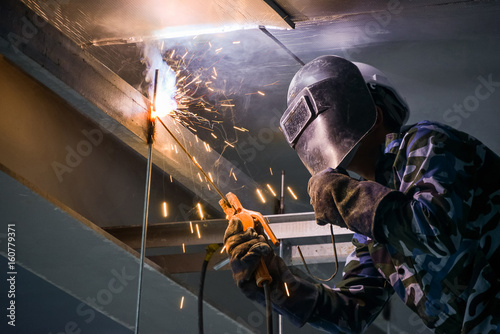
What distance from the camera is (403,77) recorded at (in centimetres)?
334

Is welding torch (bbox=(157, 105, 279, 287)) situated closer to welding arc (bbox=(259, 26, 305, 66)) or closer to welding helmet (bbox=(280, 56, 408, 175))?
welding helmet (bbox=(280, 56, 408, 175))

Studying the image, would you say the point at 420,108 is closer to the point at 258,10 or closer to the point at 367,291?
the point at 258,10

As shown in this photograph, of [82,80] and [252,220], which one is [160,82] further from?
[252,220]

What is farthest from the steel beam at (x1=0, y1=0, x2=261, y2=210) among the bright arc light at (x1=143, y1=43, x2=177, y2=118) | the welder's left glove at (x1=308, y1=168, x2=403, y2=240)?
the welder's left glove at (x1=308, y1=168, x2=403, y2=240)

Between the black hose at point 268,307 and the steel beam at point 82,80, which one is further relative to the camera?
the steel beam at point 82,80

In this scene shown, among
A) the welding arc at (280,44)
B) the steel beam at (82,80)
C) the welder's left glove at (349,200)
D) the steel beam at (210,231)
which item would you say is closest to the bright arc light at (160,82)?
the steel beam at (82,80)

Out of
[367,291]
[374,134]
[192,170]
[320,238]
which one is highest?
[192,170]

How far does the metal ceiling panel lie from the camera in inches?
102

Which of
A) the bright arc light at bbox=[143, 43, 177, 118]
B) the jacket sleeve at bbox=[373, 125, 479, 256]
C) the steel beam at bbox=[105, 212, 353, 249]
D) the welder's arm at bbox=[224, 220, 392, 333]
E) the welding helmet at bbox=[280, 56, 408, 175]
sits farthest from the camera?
the steel beam at bbox=[105, 212, 353, 249]

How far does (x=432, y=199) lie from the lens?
1533 millimetres

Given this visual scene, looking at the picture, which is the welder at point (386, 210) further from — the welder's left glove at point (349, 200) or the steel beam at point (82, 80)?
the steel beam at point (82, 80)

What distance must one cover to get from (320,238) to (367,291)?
6.57 ft

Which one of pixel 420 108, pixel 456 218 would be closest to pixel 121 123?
pixel 420 108

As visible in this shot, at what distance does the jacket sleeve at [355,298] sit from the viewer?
207 cm
